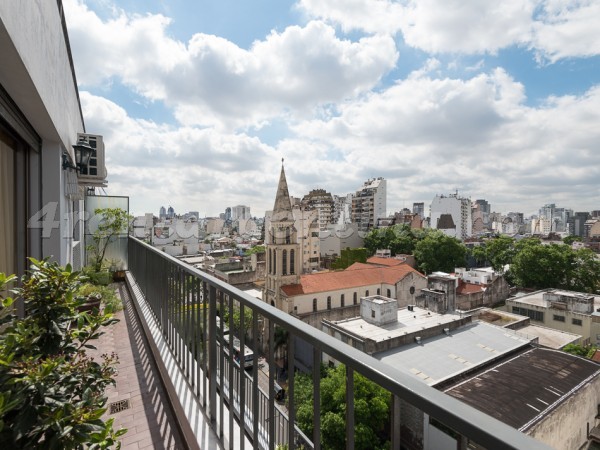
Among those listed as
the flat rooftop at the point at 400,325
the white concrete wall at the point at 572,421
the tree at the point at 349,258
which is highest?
the tree at the point at 349,258

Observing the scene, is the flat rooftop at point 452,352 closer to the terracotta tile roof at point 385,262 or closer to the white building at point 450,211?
the terracotta tile roof at point 385,262

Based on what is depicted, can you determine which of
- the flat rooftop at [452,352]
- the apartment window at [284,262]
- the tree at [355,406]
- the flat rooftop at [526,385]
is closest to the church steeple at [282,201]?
the apartment window at [284,262]

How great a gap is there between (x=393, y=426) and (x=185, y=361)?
7.22ft

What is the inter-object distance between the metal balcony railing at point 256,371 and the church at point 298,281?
1959cm

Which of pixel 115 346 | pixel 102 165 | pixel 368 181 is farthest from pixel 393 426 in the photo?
pixel 368 181

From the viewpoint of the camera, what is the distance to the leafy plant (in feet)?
3.40

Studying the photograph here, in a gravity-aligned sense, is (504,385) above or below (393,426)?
below

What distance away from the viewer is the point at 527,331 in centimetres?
1866

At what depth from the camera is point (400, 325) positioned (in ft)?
55.6

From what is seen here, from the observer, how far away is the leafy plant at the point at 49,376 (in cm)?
104

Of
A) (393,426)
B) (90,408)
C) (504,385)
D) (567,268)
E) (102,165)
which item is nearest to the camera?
(393,426)

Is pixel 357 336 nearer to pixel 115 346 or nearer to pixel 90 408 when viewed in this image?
pixel 115 346

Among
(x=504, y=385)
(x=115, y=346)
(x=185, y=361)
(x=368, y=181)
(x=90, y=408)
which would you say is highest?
(x=368, y=181)

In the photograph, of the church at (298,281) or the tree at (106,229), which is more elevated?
the tree at (106,229)
